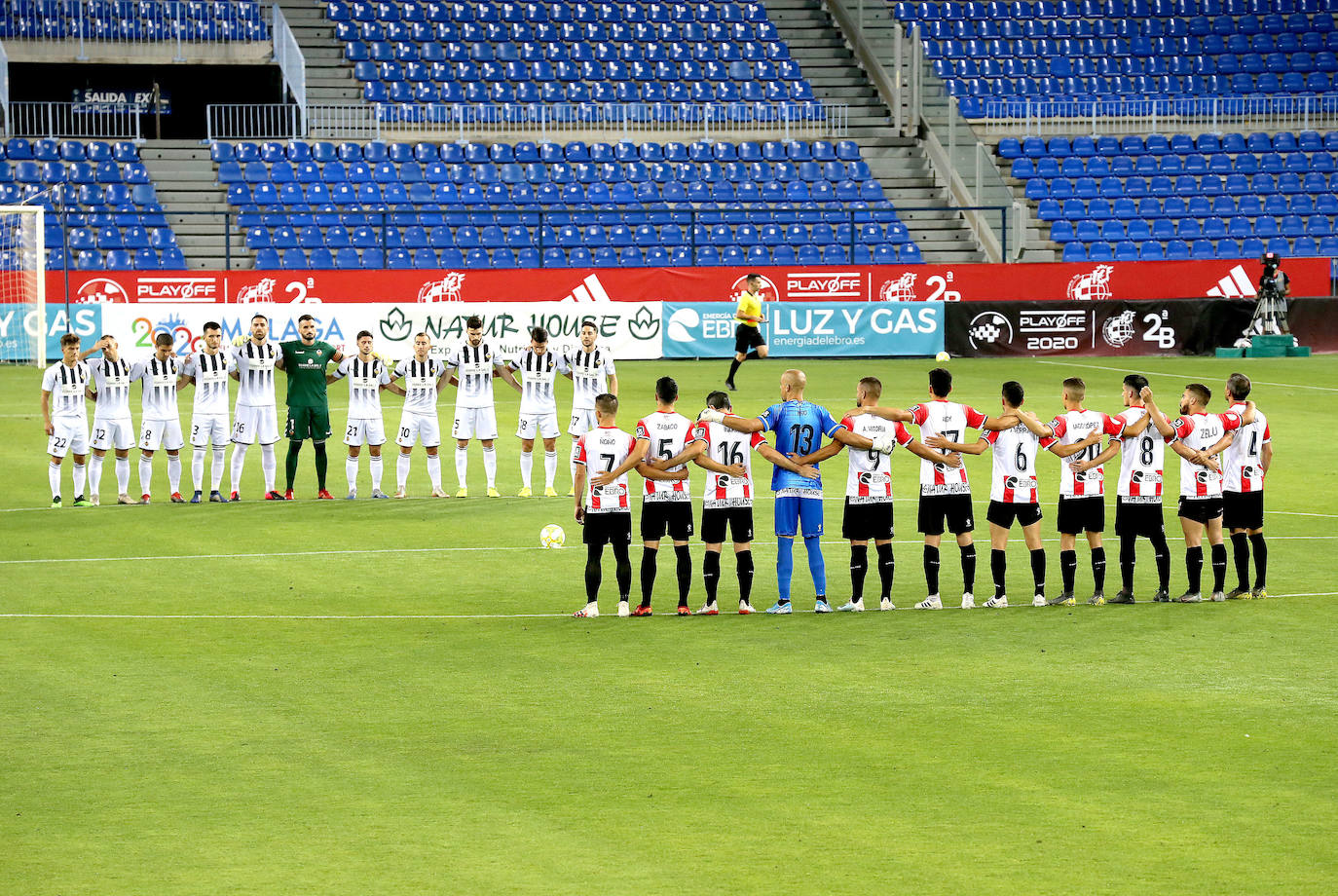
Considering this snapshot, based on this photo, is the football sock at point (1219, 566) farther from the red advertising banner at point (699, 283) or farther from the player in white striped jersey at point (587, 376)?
the red advertising banner at point (699, 283)

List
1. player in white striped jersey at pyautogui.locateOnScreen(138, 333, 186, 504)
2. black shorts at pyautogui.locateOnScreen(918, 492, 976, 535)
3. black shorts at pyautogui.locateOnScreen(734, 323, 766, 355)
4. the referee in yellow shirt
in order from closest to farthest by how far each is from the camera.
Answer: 1. black shorts at pyautogui.locateOnScreen(918, 492, 976, 535)
2. player in white striped jersey at pyautogui.locateOnScreen(138, 333, 186, 504)
3. the referee in yellow shirt
4. black shorts at pyautogui.locateOnScreen(734, 323, 766, 355)

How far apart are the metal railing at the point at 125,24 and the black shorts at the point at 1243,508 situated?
1247 inches

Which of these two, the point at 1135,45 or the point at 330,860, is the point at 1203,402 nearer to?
the point at 330,860

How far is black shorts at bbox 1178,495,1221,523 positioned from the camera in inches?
540

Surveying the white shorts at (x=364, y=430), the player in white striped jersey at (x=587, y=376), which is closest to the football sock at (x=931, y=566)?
the player in white striped jersey at (x=587, y=376)

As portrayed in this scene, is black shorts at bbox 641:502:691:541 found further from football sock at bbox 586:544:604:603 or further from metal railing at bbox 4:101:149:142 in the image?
metal railing at bbox 4:101:149:142

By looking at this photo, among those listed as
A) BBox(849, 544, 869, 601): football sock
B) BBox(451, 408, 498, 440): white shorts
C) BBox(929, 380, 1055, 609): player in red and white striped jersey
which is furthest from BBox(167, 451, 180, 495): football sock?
BBox(929, 380, 1055, 609): player in red and white striped jersey

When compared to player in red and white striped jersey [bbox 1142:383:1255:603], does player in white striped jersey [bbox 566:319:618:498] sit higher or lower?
higher

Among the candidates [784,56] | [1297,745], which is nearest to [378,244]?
[784,56]

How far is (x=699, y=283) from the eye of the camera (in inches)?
1395

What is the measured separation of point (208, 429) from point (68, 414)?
1.55 metres

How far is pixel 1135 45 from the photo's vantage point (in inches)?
1817

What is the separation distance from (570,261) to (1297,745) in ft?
94.1

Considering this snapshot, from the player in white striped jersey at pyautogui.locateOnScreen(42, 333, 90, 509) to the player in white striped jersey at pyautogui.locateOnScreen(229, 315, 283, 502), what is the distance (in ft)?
5.47
